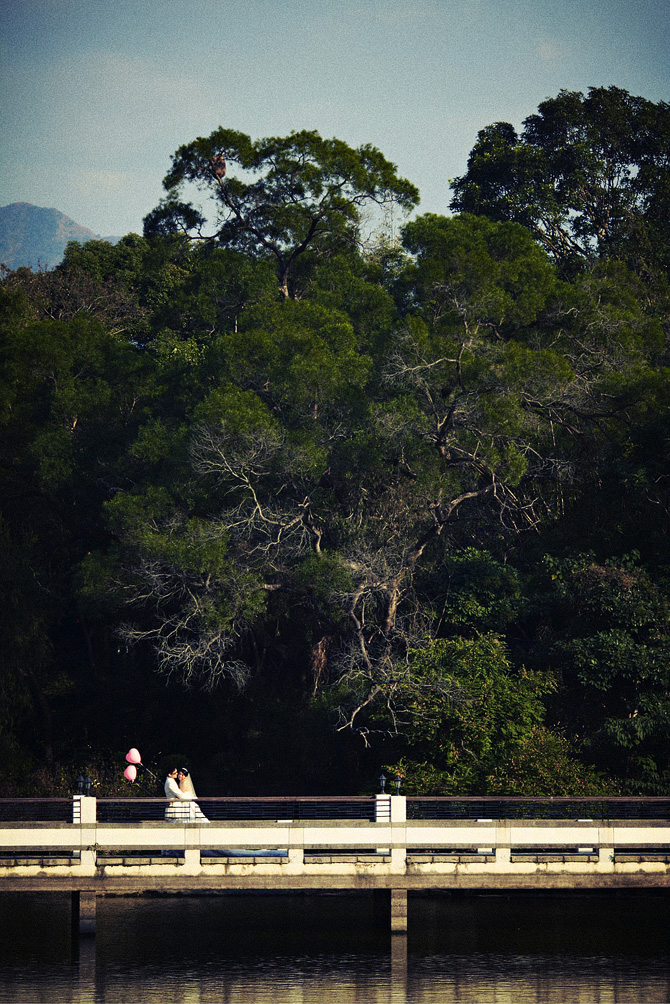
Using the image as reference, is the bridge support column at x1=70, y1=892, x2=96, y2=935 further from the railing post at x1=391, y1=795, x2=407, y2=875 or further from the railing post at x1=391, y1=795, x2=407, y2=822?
the railing post at x1=391, y1=795, x2=407, y2=822

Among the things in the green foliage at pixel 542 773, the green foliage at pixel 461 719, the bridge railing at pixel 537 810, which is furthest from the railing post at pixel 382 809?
the green foliage at pixel 542 773

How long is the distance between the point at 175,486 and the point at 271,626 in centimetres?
626

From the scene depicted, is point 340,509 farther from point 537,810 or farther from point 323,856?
point 323,856

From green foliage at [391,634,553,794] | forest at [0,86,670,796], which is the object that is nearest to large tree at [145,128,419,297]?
forest at [0,86,670,796]

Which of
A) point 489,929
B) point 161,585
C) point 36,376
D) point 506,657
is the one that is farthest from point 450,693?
point 36,376

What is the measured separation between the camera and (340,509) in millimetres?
34281

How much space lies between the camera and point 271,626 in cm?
3738

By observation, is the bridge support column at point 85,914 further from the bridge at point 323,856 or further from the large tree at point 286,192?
the large tree at point 286,192

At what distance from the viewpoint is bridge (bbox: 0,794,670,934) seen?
21.4 meters

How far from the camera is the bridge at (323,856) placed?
21422 millimetres

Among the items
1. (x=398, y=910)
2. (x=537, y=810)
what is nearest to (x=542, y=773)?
(x=537, y=810)

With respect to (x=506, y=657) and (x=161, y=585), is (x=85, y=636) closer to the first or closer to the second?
(x=161, y=585)

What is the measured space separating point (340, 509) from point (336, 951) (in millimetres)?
14845

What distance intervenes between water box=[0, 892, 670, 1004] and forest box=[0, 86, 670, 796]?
345 centimetres
